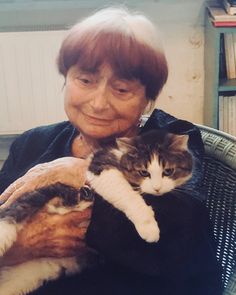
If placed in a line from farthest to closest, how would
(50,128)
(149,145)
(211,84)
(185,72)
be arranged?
(185,72) < (211,84) < (50,128) < (149,145)

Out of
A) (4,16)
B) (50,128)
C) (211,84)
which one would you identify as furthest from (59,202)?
(4,16)

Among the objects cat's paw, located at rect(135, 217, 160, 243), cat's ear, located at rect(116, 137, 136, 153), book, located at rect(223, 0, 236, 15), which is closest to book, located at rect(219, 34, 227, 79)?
book, located at rect(223, 0, 236, 15)

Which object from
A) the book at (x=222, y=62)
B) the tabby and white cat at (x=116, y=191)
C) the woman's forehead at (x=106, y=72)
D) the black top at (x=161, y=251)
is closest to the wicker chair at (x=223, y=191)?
the black top at (x=161, y=251)

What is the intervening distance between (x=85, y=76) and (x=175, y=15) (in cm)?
128

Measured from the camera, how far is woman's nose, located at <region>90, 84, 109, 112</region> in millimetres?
1041

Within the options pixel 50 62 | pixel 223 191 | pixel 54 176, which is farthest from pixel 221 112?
pixel 54 176

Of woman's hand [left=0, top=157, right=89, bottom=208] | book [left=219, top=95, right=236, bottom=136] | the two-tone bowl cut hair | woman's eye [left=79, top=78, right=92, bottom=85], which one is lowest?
book [left=219, top=95, right=236, bottom=136]

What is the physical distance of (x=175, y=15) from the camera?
2219 millimetres

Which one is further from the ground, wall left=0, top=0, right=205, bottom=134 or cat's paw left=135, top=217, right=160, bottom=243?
cat's paw left=135, top=217, right=160, bottom=243

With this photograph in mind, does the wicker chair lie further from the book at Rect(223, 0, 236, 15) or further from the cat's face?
the book at Rect(223, 0, 236, 15)

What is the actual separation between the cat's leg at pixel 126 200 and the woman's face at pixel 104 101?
0.13 m

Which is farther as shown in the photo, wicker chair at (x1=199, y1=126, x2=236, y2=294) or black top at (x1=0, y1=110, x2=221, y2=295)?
wicker chair at (x1=199, y1=126, x2=236, y2=294)

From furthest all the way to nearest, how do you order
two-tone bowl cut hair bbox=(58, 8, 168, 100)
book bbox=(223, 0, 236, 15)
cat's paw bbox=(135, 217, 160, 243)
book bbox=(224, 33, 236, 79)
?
book bbox=(224, 33, 236, 79)
book bbox=(223, 0, 236, 15)
two-tone bowl cut hair bbox=(58, 8, 168, 100)
cat's paw bbox=(135, 217, 160, 243)

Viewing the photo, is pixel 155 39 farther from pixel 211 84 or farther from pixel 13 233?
pixel 211 84
